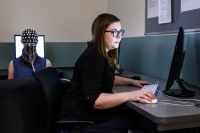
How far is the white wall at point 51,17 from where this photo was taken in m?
2.92

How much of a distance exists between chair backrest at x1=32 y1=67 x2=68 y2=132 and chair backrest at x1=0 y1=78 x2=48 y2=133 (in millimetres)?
82

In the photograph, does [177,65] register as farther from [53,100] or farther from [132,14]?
[132,14]

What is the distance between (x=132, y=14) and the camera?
250 cm

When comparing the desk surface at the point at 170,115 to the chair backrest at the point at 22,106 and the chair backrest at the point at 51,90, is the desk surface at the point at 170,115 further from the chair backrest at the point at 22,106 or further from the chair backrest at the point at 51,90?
the chair backrest at the point at 22,106

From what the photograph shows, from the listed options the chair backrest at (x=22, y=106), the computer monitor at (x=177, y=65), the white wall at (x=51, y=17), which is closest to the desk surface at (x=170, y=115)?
the computer monitor at (x=177, y=65)

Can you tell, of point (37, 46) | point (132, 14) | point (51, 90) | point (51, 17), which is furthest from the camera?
point (51, 17)

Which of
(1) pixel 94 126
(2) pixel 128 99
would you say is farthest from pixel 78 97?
(2) pixel 128 99

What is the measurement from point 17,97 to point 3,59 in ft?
5.75

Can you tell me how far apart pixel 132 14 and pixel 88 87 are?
1.52m

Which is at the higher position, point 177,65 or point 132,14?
point 132,14

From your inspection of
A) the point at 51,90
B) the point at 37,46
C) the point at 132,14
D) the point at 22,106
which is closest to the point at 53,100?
the point at 51,90

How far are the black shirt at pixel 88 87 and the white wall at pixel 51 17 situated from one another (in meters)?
1.86

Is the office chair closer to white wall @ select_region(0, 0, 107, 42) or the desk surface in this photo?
the desk surface

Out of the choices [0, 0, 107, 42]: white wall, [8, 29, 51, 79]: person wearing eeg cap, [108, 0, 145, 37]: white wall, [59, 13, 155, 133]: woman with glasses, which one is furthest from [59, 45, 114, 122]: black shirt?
[0, 0, 107, 42]: white wall
